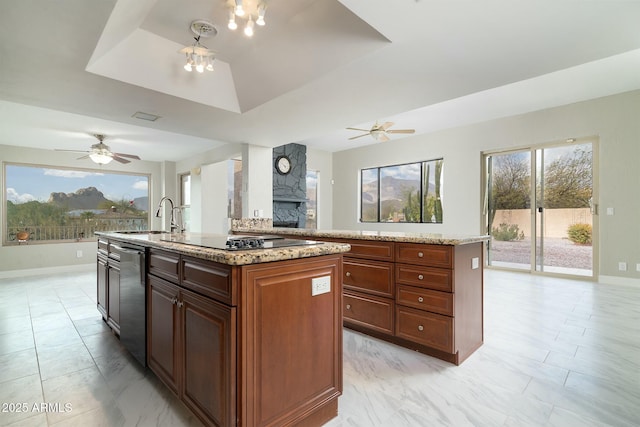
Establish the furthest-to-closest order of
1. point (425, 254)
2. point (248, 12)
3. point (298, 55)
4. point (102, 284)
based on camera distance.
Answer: point (102, 284) < point (298, 55) < point (425, 254) < point (248, 12)

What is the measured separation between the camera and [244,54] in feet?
8.63

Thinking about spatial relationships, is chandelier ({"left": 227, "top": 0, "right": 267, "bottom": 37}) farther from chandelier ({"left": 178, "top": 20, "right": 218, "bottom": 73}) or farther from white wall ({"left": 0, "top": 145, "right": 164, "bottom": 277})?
white wall ({"left": 0, "top": 145, "right": 164, "bottom": 277})

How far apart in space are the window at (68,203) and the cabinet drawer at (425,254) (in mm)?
7034

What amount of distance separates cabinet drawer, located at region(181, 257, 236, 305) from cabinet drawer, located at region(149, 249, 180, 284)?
9cm

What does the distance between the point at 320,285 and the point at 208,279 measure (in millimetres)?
545

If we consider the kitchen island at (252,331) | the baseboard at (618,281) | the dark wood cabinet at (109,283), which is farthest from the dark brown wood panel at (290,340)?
the baseboard at (618,281)

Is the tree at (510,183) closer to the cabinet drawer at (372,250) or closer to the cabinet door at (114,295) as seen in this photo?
the cabinet drawer at (372,250)

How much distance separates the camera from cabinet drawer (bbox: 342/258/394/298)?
2482 mm

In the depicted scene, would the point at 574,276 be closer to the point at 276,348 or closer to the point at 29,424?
the point at 276,348

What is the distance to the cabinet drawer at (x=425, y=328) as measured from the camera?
2162 mm

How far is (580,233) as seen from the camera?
4957 millimetres

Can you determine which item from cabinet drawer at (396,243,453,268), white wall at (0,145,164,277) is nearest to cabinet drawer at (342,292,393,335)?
cabinet drawer at (396,243,453,268)

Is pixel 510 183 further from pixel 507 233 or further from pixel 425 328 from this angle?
pixel 425 328

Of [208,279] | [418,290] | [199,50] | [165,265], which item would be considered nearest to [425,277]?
[418,290]
